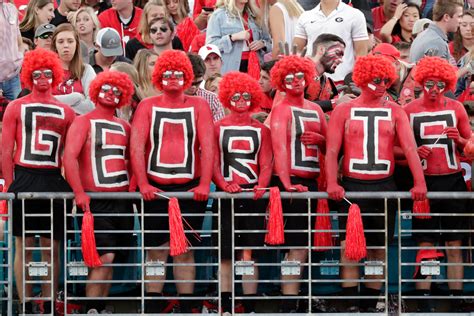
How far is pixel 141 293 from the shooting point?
11219 mm

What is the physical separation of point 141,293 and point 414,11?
545cm

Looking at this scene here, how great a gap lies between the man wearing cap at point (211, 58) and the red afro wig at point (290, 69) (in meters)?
2.41

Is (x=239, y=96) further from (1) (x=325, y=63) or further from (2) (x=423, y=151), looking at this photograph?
(1) (x=325, y=63)

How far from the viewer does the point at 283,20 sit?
1459cm

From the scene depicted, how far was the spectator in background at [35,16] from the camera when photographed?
15.0 meters

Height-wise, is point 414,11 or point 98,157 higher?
point 414,11

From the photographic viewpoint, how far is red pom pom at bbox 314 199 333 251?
37.2ft

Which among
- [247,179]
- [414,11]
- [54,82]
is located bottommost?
[247,179]

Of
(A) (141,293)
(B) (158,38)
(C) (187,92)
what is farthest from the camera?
(B) (158,38)

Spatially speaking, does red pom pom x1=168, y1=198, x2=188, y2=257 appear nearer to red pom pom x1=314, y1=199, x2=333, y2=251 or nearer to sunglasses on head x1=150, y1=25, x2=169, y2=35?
red pom pom x1=314, y1=199, x2=333, y2=251

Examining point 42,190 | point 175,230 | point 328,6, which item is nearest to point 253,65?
point 328,6

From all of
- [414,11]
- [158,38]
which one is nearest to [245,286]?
[158,38]

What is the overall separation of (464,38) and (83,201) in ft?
17.8

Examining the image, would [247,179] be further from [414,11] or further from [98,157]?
[414,11]
